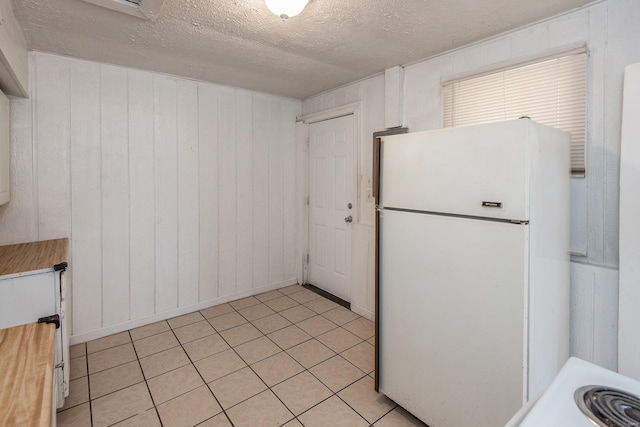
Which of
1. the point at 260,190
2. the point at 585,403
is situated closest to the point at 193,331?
the point at 260,190

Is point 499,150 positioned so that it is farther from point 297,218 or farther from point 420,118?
point 297,218

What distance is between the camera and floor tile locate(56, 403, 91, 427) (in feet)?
5.77

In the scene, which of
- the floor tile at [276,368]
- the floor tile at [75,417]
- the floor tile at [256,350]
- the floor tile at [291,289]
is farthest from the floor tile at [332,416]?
the floor tile at [291,289]

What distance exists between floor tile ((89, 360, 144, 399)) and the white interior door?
207 cm

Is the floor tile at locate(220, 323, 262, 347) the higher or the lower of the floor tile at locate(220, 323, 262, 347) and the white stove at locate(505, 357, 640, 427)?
the lower

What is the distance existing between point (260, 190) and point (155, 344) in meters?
1.85

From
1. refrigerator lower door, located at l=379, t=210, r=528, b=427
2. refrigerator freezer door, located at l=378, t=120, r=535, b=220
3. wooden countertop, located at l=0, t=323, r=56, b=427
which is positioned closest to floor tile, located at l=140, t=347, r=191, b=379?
wooden countertop, located at l=0, t=323, r=56, b=427

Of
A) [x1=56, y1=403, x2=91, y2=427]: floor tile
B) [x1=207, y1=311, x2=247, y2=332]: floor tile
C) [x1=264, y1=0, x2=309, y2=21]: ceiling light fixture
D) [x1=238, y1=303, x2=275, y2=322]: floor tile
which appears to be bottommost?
[x1=56, y1=403, x2=91, y2=427]: floor tile

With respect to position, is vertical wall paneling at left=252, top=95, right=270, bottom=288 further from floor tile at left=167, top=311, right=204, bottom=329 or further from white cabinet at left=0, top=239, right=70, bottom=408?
white cabinet at left=0, top=239, right=70, bottom=408

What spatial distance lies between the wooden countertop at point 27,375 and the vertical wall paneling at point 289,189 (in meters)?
2.76

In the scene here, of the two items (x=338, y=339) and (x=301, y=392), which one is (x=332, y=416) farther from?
(x=338, y=339)

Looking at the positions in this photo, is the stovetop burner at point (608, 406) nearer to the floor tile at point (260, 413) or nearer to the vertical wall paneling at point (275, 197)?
the floor tile at point (260, 413)

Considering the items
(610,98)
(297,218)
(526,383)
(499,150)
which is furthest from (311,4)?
(297,218)

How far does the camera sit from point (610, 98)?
1664 mm
